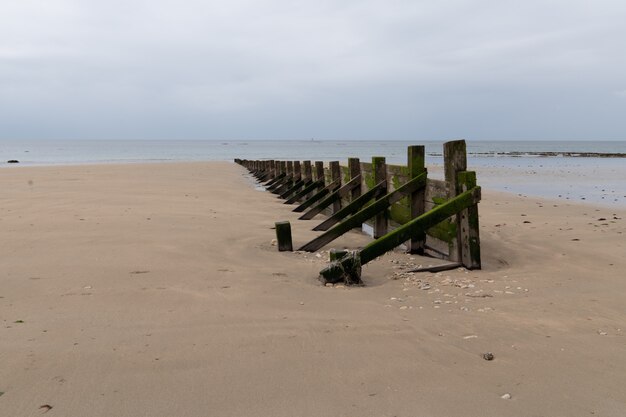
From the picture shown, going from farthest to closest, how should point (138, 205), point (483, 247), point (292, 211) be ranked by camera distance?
1. point (292, 211)
2. point (138, 205)
3. point (483, 247)

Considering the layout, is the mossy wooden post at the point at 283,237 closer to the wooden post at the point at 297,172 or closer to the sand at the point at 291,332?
the sand at the point at 291,332

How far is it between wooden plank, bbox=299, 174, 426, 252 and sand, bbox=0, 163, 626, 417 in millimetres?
190

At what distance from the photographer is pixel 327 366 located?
2822mm

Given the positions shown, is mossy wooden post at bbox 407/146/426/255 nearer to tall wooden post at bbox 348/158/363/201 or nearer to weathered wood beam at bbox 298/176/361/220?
weathered wood beam at bbox 298/176/361/220

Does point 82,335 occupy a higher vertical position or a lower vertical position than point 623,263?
higher

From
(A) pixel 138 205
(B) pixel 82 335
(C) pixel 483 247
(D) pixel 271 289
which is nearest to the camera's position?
(B) pixel 82 335

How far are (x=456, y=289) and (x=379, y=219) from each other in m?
3.24

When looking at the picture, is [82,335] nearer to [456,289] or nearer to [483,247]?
[456,289]

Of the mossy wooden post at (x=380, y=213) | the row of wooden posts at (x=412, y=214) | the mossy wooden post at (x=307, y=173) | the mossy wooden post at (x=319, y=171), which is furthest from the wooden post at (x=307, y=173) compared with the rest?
the mossy wooden post at (x=380, y=213)

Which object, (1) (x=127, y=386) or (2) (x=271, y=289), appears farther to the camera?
(2) (x=271, y=289)

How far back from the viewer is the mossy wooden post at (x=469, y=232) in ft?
17.5

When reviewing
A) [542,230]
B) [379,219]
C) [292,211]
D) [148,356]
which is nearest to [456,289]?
[148,356]

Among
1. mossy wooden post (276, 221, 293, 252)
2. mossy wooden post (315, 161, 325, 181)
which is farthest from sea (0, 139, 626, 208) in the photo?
mossy wooden post (276, 221, 293, 252)

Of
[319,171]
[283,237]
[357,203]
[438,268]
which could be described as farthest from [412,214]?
[319,171]
